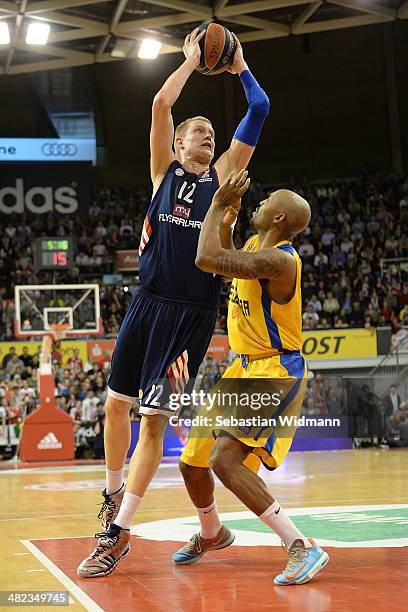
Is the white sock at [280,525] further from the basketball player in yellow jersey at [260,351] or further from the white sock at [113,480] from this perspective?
the white sock at [113,480]

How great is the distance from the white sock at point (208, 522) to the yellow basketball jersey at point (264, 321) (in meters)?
0.97

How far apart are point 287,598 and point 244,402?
1009 millimetres

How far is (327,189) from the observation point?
31938 mm

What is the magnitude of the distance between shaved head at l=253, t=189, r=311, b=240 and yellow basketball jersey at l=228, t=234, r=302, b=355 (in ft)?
0.32

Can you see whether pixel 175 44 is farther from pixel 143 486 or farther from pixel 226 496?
pixel 143 486

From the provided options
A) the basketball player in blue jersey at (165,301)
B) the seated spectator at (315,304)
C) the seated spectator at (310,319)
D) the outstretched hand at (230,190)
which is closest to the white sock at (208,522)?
the basketball player in blue jersey at (165,301)

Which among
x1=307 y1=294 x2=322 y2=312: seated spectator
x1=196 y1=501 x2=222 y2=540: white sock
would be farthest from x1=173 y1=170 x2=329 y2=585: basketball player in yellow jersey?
x1=307 y1=294 x2=322 y2=312: seated spectator

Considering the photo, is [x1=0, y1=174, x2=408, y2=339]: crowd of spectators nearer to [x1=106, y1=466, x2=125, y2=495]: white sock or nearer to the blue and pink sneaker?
[x1=106, y1=466, x2=125, y2=495]: white sock

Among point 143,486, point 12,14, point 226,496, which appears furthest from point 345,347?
point 143,486

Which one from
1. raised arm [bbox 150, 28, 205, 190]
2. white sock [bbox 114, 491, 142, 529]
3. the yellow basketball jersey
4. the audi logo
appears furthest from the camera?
the audi logo

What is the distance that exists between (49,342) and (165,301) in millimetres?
12564

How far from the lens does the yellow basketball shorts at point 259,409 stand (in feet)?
14.7

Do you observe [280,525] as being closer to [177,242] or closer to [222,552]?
[222,552]

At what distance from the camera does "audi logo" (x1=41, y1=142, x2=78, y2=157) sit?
30.2m
